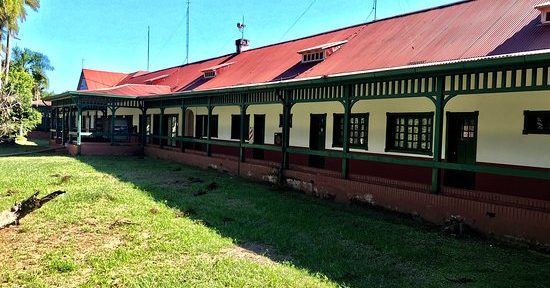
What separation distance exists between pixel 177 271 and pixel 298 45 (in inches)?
586

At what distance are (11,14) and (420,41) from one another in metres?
23.0

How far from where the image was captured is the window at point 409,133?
11.1 metres

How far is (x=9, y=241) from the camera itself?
736 cm

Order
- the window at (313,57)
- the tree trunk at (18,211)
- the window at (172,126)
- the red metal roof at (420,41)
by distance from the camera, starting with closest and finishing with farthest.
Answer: the tree trunk at (18,211), the red metal roof at (420,41), the window at (313,57), the window at (172,126)

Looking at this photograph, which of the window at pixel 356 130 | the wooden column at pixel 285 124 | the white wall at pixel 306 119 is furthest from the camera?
the white wall at pixel 306 119

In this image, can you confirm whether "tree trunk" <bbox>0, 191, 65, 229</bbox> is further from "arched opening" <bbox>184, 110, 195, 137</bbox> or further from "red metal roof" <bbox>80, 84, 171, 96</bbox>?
"red metal roof" <bbox>80, 84, 171, 96</bbox>

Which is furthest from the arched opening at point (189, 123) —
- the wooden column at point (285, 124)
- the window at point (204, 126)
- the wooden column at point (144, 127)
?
the wooden column at point (285, 124)

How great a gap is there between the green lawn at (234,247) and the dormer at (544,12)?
5368mm

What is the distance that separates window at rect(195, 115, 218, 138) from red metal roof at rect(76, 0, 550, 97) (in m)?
1.61


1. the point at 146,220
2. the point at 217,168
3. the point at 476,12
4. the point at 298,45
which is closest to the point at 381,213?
the point at 146,220

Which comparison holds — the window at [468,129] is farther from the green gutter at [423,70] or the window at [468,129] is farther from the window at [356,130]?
the window at [356,130]

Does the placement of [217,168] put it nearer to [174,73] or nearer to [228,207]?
[228,207]

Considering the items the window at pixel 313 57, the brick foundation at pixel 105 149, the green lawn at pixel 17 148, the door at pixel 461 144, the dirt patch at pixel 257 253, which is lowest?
the dirt patch at pixel 257 253

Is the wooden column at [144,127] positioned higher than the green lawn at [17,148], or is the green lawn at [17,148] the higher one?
the wooden column at [144,127]
